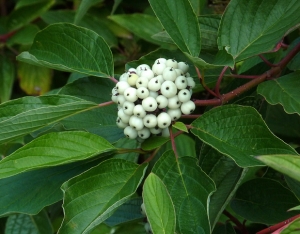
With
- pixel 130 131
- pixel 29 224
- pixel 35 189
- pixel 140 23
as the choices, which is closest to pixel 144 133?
pixel 130 131

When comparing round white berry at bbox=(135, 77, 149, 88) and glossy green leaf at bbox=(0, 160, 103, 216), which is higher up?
round white berry at bbox=(135, 77, 149, 88)

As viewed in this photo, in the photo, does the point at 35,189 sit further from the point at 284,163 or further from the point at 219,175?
the point at 284,163

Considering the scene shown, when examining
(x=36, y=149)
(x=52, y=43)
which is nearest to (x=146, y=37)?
(x=52, y=43)

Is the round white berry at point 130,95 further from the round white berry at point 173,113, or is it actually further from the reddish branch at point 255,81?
the reddish branch at point 255,81

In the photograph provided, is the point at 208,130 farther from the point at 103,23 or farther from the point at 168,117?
the point at 103,23

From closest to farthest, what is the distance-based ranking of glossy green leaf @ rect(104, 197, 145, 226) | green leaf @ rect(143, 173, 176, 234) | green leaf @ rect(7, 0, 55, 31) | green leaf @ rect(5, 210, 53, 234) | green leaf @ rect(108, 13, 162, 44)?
green leaf @ rect(143, 173, 176, 234), glossy green leaf @ rect(104, 197, 145, 226), green leaf @ rect(5, 210, 53, 234), green leaf @ rect(108, 13, 162, 44), green leaf @ rect(7, 0, 55, 31)

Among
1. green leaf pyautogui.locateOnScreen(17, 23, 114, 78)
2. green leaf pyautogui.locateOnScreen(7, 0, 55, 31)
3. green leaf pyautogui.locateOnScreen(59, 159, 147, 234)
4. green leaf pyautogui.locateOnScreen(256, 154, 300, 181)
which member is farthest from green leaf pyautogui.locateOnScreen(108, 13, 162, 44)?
green leaf pyautogui.locateOnScreen(256, 154, 300, 181)

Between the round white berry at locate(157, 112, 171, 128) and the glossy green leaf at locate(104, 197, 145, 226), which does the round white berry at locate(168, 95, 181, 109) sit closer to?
the round white berry at locate(157, 112, 171, 128)
